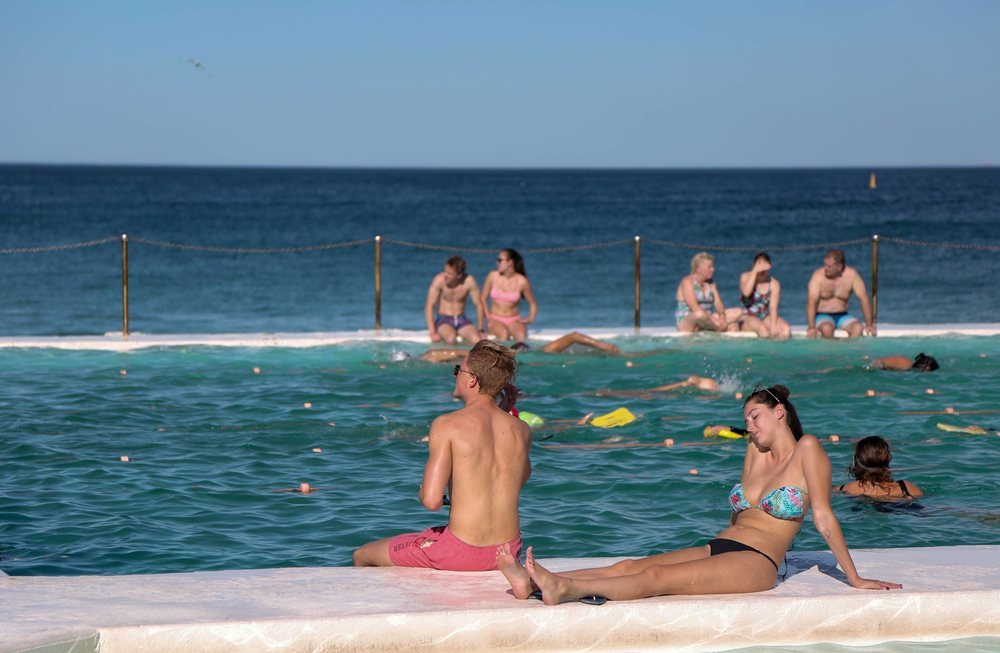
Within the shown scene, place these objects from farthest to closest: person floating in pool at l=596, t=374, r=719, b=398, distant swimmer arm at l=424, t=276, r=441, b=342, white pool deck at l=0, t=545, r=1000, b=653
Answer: distant swimmer arm at l=424, t=276, r=441, b=342, person floating in pool at l=596, t=374, r=719, b=398, white pool deck at l=0, t=545, r=1000, b=653

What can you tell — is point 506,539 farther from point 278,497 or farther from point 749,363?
point 749,363

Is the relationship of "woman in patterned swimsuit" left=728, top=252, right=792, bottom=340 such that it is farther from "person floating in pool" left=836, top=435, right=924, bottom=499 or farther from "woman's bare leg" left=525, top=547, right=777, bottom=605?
"woman's bare leg" left=525, top=547, right=777, bottom=605

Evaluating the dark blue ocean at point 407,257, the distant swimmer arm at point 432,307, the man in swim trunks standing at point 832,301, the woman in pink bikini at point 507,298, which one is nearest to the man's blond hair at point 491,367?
the distant swimmer arm at point 432,307

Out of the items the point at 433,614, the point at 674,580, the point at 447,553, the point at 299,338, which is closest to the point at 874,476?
the point at 674,580

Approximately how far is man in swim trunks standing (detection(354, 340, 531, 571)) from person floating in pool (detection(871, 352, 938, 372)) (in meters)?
9.00

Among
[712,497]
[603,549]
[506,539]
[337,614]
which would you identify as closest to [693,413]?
[712,497]

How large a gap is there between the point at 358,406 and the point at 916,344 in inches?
299

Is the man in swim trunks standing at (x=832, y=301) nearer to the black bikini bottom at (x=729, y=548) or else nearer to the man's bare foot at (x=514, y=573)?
the black bikini bottom at (x=729, y=548)

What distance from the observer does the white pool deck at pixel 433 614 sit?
520cm

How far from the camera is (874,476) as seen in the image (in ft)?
29.0

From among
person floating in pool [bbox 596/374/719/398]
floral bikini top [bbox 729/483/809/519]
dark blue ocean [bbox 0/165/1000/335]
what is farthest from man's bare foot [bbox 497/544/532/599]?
dark blue ocean [bbox 0/165/1000/335]

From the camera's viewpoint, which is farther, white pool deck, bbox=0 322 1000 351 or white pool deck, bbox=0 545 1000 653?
white pool deck, bbox=0 322 1000 351

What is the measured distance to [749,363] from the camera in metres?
14.9

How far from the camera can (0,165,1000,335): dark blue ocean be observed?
32625 millimetres
